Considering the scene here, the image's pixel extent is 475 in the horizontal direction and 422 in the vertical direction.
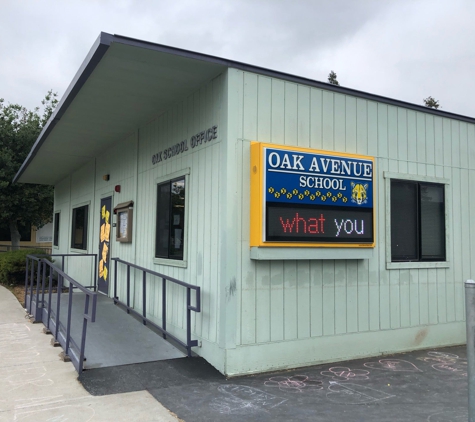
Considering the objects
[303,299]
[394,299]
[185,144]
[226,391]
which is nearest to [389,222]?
[394,299]

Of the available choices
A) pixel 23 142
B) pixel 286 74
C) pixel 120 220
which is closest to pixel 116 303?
pixel 120 220

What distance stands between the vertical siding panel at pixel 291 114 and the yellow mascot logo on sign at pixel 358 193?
3.14ft

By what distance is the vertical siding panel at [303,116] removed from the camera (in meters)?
6.11

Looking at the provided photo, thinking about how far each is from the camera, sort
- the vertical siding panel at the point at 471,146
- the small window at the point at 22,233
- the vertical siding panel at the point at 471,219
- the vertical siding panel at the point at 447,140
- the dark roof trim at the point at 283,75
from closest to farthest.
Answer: the dark roof trim at the point at 283,75
the vertical siding panel at the point at 447,140
the vertical siding panel at the point at 471,219
the vertical siding panel at the point at 471,146
the small window at the point at 22,233

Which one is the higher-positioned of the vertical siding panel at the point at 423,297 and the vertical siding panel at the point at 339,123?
the vertical siding panel at the point at 339,123

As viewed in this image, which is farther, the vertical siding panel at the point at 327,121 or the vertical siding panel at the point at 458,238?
the vertical siding panel at the point at 458,238

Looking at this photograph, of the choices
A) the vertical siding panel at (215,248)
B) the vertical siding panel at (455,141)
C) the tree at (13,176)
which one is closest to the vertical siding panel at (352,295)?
the vertical siding panel at (215,248)

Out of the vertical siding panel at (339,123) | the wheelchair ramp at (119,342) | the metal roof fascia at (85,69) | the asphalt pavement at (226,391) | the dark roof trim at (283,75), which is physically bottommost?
the asphalt pavement at (226,391)

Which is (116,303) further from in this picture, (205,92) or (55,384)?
(205,92)

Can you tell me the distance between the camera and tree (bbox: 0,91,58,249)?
22.0 metres

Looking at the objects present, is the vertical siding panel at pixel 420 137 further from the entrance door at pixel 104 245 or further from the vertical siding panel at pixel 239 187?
the entrance door at pixel 104 245

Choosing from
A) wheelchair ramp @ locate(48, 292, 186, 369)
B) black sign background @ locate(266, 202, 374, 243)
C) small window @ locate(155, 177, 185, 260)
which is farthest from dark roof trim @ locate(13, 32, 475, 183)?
wheelchair ramp @ locate(48, 292, 186, 369)

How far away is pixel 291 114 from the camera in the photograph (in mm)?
6051

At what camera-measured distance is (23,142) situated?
2311cm
